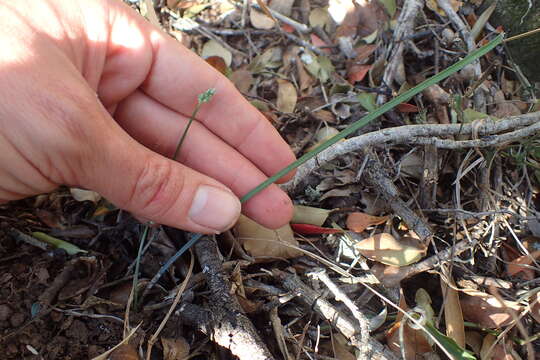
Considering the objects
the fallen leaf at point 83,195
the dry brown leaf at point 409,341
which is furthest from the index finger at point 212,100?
the dry brown leaf at point 409,341

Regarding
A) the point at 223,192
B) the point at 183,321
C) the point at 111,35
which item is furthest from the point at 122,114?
the point at 183,321

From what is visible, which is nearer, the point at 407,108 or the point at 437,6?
the point at 407,108

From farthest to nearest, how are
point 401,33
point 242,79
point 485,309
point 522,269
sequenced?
point 242,79 → point 401,33 → point 522,269 → point 485,309

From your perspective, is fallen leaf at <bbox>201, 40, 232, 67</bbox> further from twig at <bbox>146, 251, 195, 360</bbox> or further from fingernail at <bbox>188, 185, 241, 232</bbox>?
twig at <bbox>146, 251, 195, 360</bbox>

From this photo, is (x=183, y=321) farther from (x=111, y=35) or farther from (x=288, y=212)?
(x=111, y=35)

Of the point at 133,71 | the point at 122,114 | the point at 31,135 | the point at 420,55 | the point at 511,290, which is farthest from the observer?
the point at 420,55

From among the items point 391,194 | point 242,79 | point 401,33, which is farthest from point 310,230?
point 401,33

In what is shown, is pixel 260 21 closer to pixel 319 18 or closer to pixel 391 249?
pixel 319 18

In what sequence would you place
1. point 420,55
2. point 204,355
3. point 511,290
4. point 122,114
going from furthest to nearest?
1. point 420,55
2. point 122,114
3. point 511,290
4. point 204,355
